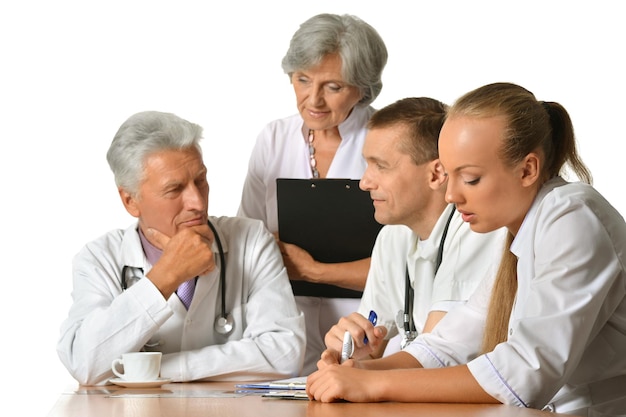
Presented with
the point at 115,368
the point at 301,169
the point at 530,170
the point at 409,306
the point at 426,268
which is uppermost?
the point at 530,170

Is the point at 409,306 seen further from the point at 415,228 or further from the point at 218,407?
the point at 218,407

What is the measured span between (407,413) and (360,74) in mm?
1845

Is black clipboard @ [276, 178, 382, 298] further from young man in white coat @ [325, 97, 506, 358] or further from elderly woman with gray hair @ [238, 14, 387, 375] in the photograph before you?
young man in white coat @ [325, 97, 506, 358]

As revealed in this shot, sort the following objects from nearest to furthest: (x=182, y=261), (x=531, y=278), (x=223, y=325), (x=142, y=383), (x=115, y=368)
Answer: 1. (x=531, y=278)
2. (x=142, y=383)
3. (x=115, y=368)
4. (x=182, y=261)
5. (x=223, y=325)

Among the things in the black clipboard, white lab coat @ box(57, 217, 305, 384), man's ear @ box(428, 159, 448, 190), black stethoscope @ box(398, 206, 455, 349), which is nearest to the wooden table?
white lab coat @ box(57, 217, 305, 384)

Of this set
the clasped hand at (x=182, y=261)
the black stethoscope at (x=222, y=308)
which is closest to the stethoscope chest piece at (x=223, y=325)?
the black stethoscope at (x=222, y=308)

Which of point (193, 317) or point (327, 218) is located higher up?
point (327, 218)

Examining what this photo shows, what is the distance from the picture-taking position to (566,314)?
79.8 inches

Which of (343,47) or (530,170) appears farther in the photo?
(343,47)

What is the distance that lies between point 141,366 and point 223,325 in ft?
1.53

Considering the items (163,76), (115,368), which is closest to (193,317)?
(115,368)

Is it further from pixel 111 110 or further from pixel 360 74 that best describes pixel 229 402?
pixel 111 110

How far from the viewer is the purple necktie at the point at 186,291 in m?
3.21

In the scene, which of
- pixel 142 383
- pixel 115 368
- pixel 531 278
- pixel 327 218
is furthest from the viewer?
pixel 327 218
